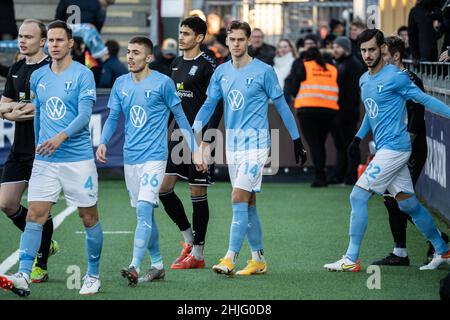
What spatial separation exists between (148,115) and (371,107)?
1982 mm

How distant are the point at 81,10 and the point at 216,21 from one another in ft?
16.7

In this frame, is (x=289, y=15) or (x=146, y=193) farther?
(x=289, y=15)

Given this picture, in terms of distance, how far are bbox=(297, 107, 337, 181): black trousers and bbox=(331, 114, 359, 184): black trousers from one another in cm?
28

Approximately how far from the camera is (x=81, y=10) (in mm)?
19719

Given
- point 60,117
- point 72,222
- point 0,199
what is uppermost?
point 60,117

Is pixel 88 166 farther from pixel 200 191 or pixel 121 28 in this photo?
pixel 121 28

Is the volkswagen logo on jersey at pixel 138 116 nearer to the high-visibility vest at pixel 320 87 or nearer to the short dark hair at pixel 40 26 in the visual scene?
the short dark hair at pixel 40 26

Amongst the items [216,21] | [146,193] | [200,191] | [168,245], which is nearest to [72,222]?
[168,245]

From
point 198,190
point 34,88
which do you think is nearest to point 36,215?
point 34,88

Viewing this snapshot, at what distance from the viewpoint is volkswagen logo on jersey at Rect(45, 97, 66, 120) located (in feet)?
30.4

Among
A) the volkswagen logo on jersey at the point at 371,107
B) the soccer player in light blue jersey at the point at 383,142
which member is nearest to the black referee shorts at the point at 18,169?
the soccer player in light blue jersey at the point at 383,142

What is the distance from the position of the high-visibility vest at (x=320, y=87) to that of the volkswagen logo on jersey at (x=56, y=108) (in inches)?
349

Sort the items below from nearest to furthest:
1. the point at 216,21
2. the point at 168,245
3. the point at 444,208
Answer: the point at 168,245, the point at 444,208, the point at 216,21

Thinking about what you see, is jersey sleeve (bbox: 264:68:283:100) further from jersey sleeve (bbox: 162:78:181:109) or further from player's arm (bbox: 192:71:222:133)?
jersey sleeve (bbox: 162:78:181:109)
